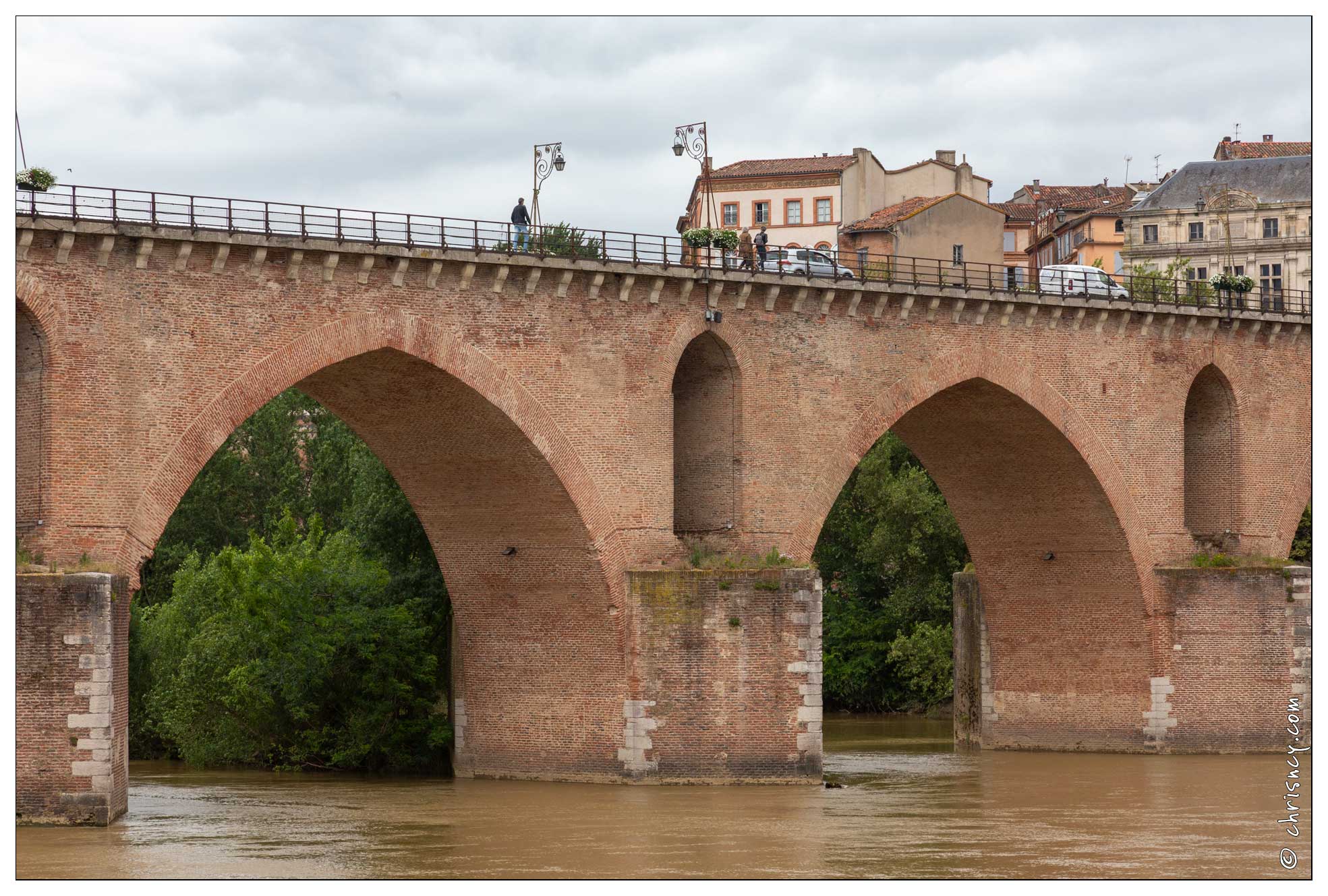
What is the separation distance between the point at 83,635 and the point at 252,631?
1422cm

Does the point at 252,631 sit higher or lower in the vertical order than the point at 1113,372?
lower

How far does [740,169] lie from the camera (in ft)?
284

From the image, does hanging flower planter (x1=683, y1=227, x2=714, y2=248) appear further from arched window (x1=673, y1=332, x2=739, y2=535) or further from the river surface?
the river surface

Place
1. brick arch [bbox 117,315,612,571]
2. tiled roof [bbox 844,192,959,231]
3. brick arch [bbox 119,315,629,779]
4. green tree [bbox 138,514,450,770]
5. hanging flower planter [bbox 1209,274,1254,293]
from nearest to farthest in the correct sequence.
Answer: brick arch [bbox 117,315,612,571] → brick arch [bbox 119,315,629,779] → green tree [bbox 138,514,450,770] → hanging flower planter [bbox 1209,274,1254,293] → tiled roof [bbox 844,192,959,231]

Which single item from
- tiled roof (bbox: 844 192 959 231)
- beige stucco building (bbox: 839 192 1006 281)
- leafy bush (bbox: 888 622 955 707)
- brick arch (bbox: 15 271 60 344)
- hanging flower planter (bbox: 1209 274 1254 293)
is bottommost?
leafy bush (bbox: 888 622 955 707)

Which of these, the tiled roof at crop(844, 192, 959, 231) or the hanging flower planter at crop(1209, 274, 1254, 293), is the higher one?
the tiled roof at crop(844, 192, 959, 231)

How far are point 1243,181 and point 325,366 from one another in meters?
49.2

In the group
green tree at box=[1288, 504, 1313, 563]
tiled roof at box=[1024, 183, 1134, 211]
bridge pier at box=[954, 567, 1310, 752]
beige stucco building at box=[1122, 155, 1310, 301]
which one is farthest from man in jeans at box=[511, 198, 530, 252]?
tiled roof at box=[1024, 183, 1134, 211]

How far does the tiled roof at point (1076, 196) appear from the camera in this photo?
91875 millimetres

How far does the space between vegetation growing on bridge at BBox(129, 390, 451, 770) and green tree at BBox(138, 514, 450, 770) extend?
3cm

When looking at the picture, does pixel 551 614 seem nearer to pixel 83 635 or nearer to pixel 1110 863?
pixel 83 635

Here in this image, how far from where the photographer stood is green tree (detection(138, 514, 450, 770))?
44781 mm

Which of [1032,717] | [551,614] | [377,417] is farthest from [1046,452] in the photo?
[377,417]

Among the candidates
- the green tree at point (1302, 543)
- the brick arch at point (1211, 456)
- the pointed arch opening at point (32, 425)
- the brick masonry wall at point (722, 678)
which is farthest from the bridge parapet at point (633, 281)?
the green tree at point (1302, 543)
